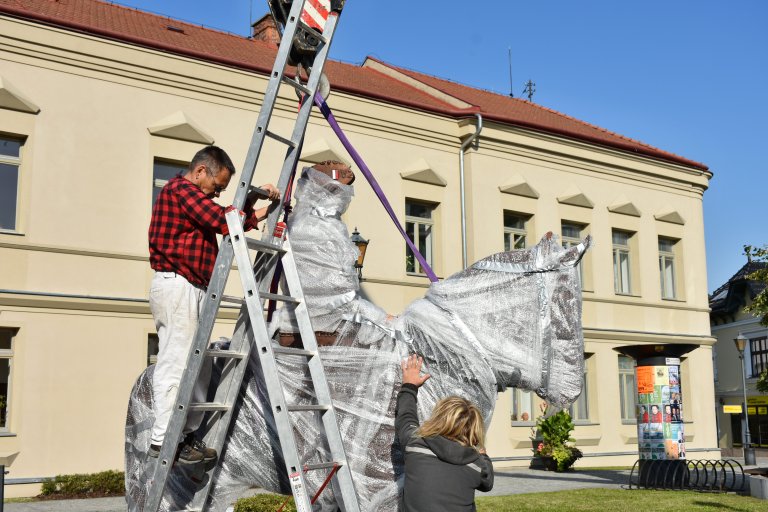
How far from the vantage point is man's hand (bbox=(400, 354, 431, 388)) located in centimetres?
433

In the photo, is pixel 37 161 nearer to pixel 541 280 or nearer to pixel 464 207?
pixel 464 207

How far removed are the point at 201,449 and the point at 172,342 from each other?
53 cm

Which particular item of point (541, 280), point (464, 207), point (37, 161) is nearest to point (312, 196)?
point (541, 280)

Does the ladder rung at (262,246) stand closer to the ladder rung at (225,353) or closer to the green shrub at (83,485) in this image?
the ladder rung at (225,353)

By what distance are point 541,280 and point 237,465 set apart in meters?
1.78

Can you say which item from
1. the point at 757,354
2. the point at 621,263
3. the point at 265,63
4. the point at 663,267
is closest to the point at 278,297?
the point at 265,63

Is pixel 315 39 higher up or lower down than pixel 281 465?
higher up

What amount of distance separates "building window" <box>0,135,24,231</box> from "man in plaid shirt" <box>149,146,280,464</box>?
12.0m

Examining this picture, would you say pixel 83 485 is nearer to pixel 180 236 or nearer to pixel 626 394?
pixel 180 236

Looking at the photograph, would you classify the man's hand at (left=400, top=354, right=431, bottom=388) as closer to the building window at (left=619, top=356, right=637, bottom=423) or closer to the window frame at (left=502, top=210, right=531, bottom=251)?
the window frame at (left=502, top=210, right=531, bottom=251)

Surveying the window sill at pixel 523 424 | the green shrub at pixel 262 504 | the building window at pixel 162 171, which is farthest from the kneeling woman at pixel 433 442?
the window sill at pixel 523 424

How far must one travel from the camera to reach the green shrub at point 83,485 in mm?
14086

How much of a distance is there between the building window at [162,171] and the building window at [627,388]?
1270 cm

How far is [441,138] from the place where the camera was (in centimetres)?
2075
